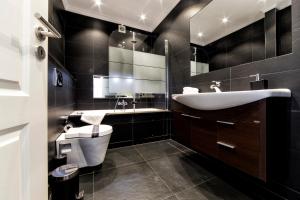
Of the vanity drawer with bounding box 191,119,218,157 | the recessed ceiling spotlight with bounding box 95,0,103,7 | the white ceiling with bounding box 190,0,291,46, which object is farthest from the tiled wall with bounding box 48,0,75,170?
the white ceiling with bounding box 190,0,291,46

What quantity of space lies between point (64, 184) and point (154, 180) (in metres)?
0.80

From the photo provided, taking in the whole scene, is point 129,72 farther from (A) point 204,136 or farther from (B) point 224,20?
(A) point 204,136

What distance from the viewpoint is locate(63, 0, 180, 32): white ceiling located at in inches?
96.0

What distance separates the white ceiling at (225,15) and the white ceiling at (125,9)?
75cm

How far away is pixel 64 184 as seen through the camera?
971 mm

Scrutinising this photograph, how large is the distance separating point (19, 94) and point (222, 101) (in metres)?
1.19

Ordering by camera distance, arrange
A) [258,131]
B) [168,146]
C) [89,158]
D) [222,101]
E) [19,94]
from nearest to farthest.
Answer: [19,94], [258,131], [222,101], [89,158], [168,146]

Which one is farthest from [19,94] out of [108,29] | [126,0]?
[108,29]

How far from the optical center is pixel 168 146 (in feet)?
7.58

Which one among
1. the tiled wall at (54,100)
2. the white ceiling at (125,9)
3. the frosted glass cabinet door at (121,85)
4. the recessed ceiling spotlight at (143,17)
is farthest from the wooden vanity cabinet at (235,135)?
the recessed ceiling spotlight at (143,17)

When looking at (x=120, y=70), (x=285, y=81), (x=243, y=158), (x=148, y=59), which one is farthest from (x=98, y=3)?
(x=243, y=158)

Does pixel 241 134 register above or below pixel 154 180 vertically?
above

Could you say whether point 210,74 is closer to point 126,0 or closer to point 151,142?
point 151,142

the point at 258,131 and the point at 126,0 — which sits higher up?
the point at 126,0
